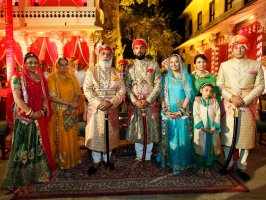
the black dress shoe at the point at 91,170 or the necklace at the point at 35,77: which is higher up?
the necklace at the point at 35,77

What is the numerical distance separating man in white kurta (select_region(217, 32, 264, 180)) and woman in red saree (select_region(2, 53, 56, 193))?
2.63 meters

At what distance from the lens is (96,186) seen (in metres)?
3.22

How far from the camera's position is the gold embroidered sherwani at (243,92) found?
335 cm

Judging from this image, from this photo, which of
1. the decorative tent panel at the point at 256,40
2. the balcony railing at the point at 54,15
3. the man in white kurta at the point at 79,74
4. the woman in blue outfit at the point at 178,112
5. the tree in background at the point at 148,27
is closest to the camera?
the woman in blue outfit at the point at 178,112

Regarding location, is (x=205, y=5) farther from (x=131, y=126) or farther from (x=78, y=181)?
(x=78, y=181)

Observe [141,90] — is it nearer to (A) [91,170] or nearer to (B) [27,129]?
(A) [91,170]

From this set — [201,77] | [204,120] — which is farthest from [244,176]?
[201,77]

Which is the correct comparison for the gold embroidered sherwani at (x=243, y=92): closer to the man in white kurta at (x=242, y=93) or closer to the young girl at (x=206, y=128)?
the man in white kurta at (x=242, y=93)

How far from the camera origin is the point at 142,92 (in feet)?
12.2

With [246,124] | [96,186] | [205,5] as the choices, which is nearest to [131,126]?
[96,186]

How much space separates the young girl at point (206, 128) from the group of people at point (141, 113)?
0.05 ft

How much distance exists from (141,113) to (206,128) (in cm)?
101

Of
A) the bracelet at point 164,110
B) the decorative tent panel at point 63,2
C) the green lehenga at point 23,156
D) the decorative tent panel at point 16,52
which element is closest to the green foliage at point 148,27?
the decorative tent panel at point 63,2

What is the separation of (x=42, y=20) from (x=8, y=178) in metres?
7.43
